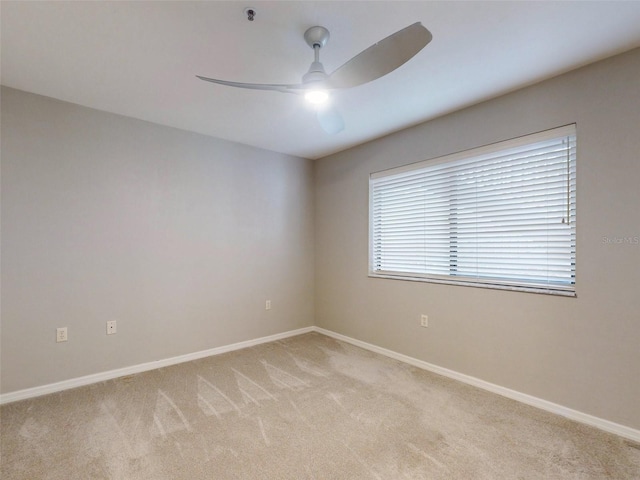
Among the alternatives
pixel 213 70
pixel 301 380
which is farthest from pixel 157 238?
pixel 301 380

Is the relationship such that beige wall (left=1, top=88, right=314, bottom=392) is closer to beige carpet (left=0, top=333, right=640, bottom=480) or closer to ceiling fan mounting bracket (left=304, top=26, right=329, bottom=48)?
beige carpet (left=0, top=333, right=640, bottom=480)

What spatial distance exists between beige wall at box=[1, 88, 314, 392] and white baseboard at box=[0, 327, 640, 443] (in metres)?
0.06

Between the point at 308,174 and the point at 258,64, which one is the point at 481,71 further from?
the point at 308,174

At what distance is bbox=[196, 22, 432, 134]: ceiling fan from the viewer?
4.22 feet

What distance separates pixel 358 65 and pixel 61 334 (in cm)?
304

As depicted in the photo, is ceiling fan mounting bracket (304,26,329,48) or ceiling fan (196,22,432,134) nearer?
ceiling fan (196,22,432,134)

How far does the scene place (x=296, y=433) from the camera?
2.00m

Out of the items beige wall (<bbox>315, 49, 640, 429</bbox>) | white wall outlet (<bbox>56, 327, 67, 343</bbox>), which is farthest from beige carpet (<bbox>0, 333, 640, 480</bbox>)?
→ white wall outlet (<bbox>56, 327, 67, 343</bbox>)

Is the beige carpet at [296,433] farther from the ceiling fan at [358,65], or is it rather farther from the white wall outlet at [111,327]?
the ceiling fan at [358,65]

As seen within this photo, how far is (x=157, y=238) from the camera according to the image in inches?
123

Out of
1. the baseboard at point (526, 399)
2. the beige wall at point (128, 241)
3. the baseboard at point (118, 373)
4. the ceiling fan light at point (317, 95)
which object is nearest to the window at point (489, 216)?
the baseboard at point (526, 399)

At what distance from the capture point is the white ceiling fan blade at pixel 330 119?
2.08m

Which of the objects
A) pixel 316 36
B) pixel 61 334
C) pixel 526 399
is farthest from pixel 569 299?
pixel 61 334

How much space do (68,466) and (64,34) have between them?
94.7 inches
